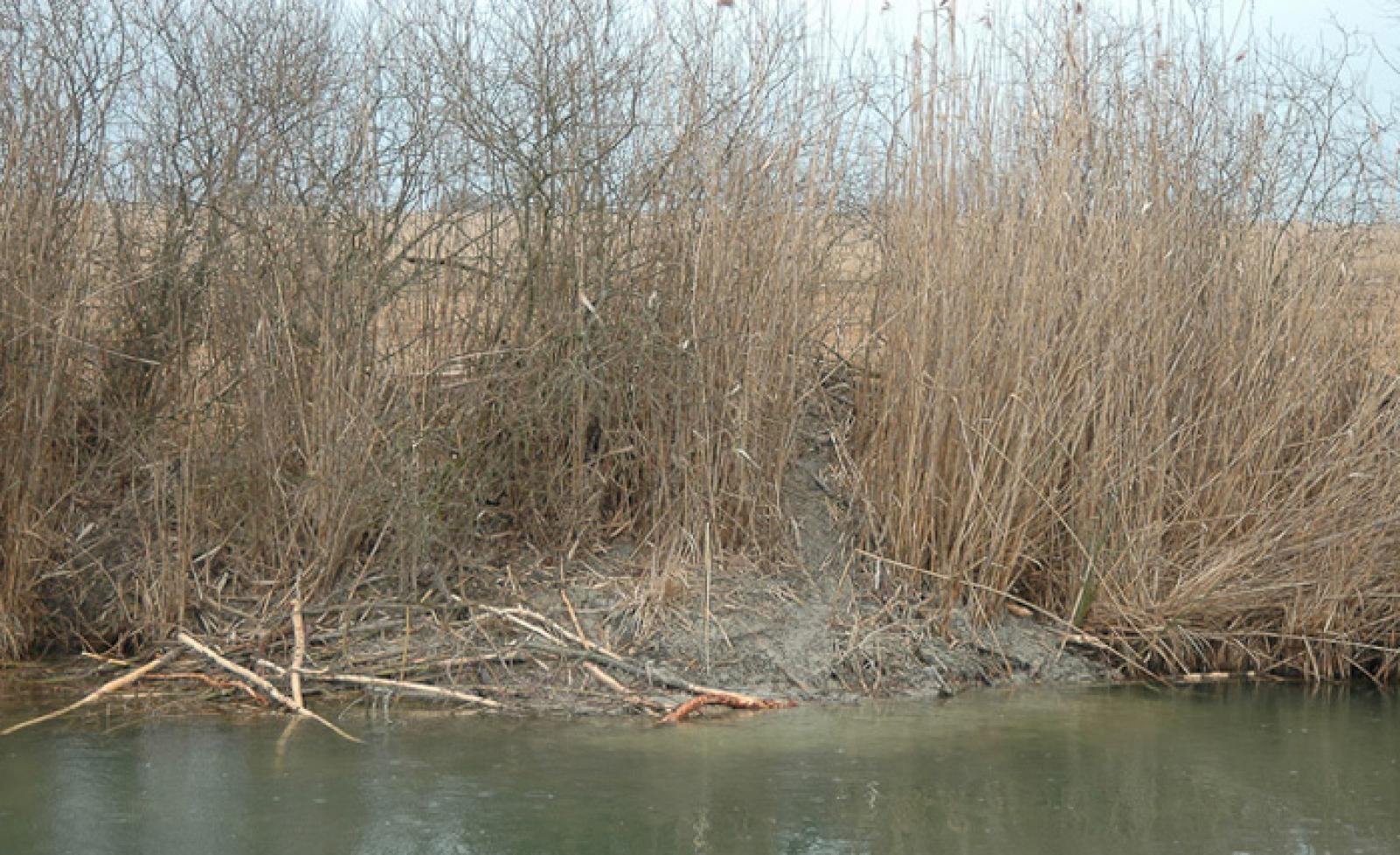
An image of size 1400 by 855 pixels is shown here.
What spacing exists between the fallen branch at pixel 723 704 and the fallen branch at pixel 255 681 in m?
1.09

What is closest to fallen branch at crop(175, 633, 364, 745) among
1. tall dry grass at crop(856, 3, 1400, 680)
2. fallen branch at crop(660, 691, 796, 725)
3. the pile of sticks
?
the pile of sticks

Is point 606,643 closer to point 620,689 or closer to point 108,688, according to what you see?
point 620,689

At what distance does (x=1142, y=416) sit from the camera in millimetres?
6215

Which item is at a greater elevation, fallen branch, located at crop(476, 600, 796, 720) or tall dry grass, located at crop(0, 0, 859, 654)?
tall dry grass, located at crop(0, 0, 859, 654)

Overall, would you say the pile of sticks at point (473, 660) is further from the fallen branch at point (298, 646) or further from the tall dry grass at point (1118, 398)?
→ the tall dry grass at point (1118, 398)

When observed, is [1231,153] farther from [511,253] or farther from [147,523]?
[147,523]

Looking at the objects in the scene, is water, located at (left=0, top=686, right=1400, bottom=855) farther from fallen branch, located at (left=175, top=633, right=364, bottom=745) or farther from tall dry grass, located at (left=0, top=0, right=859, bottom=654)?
tall dry grass, located at (left=0, top=0, right=859, bottom=654)

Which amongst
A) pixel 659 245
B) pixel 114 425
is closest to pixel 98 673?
pixel 114 425

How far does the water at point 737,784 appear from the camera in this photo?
12.8ft

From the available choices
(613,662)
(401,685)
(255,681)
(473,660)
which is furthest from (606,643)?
(255,681)

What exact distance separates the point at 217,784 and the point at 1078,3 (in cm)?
476

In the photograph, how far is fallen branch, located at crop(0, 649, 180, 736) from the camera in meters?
5.01

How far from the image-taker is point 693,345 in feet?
20.6

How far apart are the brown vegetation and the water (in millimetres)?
861
